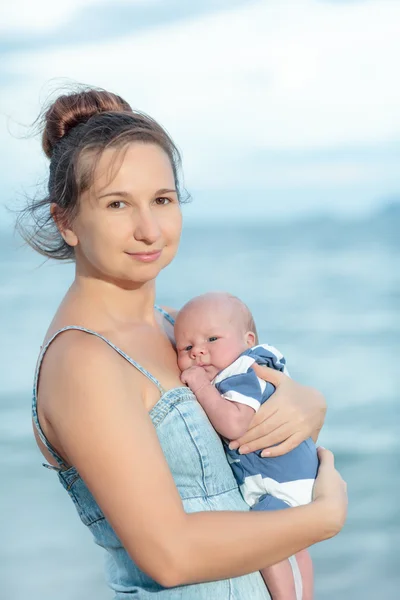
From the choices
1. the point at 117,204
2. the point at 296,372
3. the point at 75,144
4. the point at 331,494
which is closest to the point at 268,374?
the point at 331,494

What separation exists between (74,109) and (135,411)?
64cm

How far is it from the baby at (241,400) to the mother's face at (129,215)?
259 mm

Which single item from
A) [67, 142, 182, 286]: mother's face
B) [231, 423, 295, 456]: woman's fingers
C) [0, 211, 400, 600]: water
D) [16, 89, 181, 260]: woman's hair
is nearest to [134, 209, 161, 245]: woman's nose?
[67, 142, 182, 286]: mother's face

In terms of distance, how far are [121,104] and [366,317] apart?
7133 mm

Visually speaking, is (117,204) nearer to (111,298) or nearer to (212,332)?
(111,298)

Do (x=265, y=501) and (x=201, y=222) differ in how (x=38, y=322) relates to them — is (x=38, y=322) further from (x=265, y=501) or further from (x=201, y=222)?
(x=201, y=222)

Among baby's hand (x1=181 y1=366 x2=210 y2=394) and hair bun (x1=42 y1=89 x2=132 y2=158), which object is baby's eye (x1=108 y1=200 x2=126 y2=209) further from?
baby's hand (x1=181 y1=366 x2=210 y2=394)

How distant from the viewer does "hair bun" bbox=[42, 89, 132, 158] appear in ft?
6.38

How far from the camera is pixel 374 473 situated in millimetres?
5457

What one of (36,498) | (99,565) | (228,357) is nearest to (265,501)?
(228,357)

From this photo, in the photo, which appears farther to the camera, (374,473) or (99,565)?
(374,473)

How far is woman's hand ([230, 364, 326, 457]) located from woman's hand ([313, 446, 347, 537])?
76mm

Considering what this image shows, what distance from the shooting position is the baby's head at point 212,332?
6.84 feet

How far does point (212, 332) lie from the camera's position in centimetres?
212
